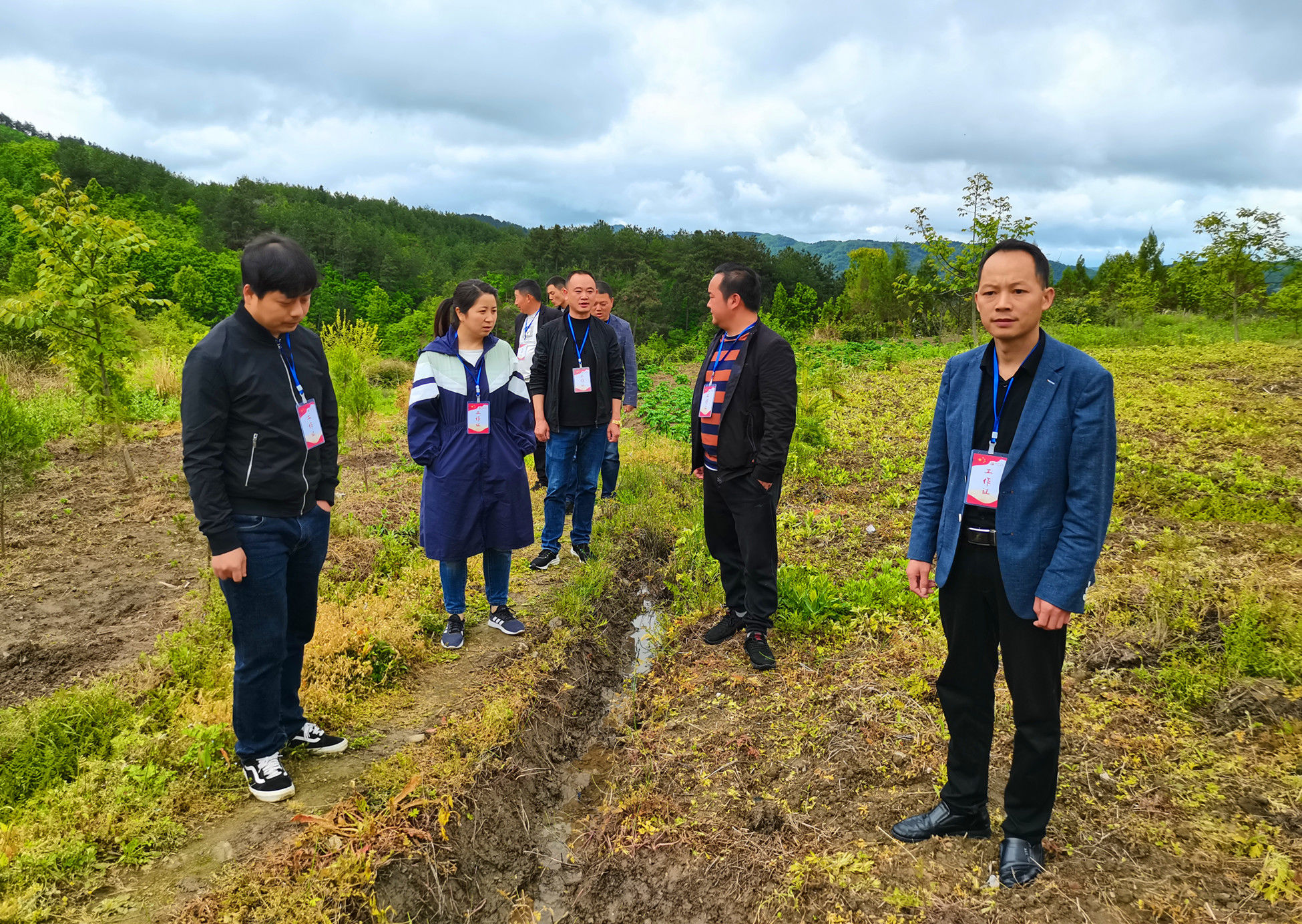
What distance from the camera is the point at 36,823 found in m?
2.56

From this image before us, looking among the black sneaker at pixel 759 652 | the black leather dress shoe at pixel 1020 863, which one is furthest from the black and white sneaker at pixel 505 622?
the black leather dress shoe at pixel 1020 863

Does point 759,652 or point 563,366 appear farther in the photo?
point 563,366

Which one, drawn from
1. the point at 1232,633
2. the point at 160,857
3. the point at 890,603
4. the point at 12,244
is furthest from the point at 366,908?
the point at 12,244

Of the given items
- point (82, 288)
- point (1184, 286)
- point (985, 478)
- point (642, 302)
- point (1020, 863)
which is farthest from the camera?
point (642, 302)

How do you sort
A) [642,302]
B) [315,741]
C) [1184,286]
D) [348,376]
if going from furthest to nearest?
[642,302] → [1184,286] → [348,376] → [315,741]

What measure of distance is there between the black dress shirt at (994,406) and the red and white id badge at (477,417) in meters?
2.84

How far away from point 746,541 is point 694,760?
1.27 m

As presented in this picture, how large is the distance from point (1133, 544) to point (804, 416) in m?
4.76

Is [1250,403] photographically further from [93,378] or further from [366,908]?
[93,378]

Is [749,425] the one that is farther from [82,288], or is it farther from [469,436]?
[82,288]

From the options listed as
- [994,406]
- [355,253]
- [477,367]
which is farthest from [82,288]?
[355,253]

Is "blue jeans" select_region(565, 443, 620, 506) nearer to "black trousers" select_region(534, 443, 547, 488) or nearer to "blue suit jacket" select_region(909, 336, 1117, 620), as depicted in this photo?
"black trousers" select_region(534, 443, 547, 488)

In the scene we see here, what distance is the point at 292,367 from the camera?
111 inches

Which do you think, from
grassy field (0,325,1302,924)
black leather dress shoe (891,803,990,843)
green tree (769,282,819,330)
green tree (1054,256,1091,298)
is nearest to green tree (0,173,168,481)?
grassy field (0,325,1302,924)
